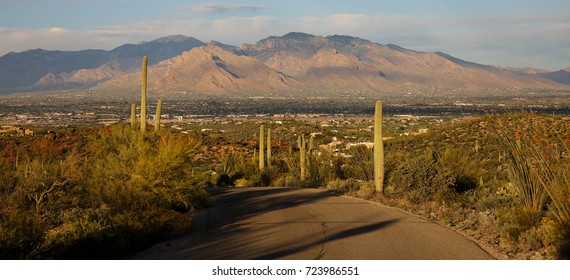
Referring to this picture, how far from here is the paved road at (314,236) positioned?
13.4 metres

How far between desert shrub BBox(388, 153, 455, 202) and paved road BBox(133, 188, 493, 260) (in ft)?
4.74

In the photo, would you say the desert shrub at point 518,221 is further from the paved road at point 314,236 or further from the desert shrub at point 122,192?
the desert shrub at point 122,192

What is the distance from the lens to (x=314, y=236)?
15492 millimetres

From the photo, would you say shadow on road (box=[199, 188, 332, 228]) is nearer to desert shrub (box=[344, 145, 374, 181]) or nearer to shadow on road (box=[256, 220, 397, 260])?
desert shrub (box=[344, 145, 374, 181])

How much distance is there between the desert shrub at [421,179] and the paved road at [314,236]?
→ 1446mm

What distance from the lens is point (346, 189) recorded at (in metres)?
26.9

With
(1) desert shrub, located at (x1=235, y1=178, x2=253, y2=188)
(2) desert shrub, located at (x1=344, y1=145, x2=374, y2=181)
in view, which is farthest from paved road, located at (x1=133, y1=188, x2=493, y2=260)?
(1) desert shrub, located at (x1=235, y1=178, x2=253, y2=188)

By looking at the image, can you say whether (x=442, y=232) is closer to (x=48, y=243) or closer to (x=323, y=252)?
(x=323, y=252)

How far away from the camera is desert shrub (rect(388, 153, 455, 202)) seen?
21531 millimetres

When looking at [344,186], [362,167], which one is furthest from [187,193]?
[362,167]

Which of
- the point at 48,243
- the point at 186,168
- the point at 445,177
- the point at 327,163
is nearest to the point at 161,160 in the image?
the point at 186,168

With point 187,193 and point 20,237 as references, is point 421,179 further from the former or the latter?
point 20,237

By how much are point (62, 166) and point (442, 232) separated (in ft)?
38.7

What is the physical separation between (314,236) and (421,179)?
7375 mm
